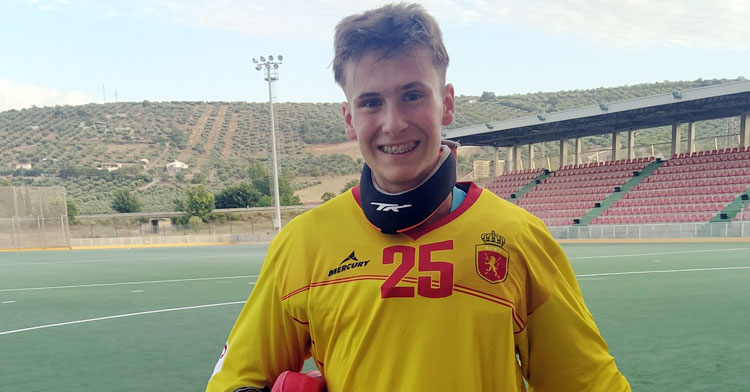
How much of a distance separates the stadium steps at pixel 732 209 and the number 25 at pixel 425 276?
23.8 metres

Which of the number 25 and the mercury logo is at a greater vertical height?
the mercury logo

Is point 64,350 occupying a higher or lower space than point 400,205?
lower

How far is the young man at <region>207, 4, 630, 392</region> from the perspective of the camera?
4.36 feet

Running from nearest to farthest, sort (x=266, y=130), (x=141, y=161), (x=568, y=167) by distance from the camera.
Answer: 1. (x=568, y=167)
2. (x=141, y=161)
3. (x=266, y=130)

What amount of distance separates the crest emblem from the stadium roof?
21408 mm

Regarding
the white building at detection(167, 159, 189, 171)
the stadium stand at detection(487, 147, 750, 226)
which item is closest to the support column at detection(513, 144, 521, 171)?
the stadium stand at detection(487, 147, 750, 226)

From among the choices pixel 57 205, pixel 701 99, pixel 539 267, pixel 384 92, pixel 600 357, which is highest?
pixel 701 99

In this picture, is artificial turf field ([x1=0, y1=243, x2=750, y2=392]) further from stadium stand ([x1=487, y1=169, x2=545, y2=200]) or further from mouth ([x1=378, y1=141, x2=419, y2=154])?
stadium stand ([x1=487, y1=169, x2=545, y2=200])

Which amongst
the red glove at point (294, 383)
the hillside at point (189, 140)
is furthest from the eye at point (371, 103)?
the hillside at point (189, 140)

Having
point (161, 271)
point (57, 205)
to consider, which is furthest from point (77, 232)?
point (161, 271)

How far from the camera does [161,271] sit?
1402cm

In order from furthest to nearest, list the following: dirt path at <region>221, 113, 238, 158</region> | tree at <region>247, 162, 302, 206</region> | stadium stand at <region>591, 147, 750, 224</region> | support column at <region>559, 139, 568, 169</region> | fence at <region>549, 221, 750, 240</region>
→ dirt path at <region>221, 113, 238, 158</region>, tree at <region>247, 162, 302, 206</region>, support column at <region>559, 139, 568, 169</region>, stadium stand at <region>591, 147, 750, 224</region>, fence at <region>549, 221, 750, 240</region>

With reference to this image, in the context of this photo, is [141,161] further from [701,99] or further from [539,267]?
[539,267]

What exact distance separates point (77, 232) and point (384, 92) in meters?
42.5
